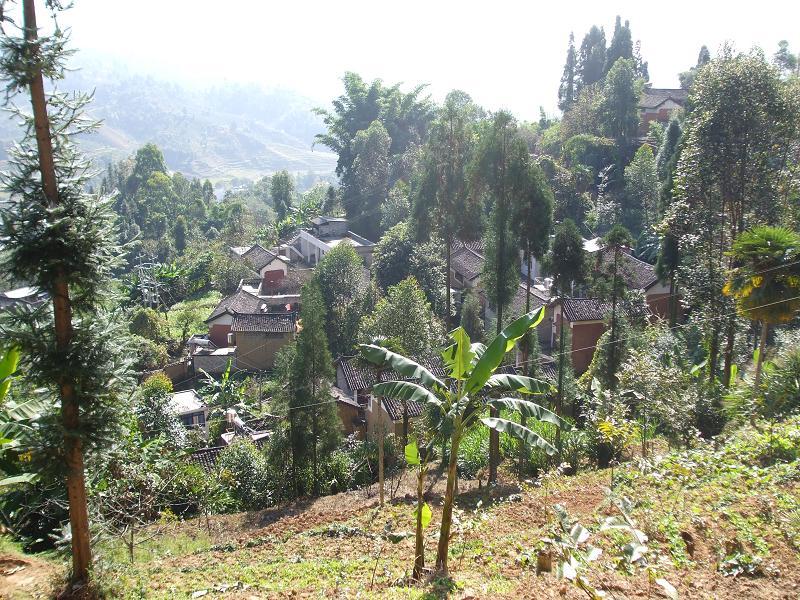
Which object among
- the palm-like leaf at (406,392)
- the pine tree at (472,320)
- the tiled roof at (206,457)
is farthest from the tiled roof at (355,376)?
the palm-like leaf at (406,392)

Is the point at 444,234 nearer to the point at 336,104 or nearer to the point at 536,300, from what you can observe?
the point at 536,300

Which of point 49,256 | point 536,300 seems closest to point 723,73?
point 536,300

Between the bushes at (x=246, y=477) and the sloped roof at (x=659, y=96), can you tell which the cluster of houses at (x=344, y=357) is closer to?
the bushes at (x=246, y=477)

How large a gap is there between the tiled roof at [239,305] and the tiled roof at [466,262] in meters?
11.2

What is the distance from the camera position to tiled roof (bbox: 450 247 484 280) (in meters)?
31.5

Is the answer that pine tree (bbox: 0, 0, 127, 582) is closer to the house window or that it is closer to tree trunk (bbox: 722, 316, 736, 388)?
the house window

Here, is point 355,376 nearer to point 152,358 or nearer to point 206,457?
point 206,457

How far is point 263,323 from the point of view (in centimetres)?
2892

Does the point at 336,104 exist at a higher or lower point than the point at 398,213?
higher

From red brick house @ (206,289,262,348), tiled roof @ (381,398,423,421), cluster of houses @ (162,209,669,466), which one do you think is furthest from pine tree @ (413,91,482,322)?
red brick house @ (206,289,262,348)

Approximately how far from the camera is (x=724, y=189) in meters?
16.4

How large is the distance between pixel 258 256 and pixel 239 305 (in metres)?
10.5

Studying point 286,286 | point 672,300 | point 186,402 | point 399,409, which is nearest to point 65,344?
point 399,409

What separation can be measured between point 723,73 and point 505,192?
6.55 meters
